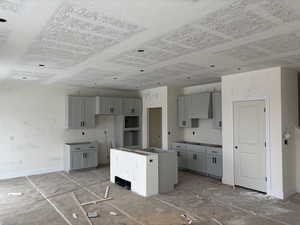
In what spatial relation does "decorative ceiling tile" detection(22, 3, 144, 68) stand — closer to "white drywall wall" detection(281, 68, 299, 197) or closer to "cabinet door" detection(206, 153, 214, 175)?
"white drywall wall" detection(281, 68, 299, 197)

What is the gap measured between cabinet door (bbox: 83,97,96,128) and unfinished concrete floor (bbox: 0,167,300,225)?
83.0 inches

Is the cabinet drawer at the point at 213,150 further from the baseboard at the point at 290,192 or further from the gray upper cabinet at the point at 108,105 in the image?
the gray upper cabinet at the point at 108,105

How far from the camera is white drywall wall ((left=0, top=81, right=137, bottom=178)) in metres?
6.38

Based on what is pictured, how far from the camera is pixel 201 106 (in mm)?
6531

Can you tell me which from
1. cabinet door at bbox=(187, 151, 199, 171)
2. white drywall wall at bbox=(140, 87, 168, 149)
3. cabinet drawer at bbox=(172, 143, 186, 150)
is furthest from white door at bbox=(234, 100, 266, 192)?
white drywall wall at bbox=(140, 87, 168, 149)

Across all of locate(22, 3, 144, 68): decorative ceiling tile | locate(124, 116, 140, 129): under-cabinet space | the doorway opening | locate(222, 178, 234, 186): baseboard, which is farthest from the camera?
the doorway opening

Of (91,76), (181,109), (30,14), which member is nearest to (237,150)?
(181,109)

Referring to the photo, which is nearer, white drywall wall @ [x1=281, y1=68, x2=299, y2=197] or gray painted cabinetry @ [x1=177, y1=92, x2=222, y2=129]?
white drywall wall @ [x1=281, y1=68, x2=299, y2=197]

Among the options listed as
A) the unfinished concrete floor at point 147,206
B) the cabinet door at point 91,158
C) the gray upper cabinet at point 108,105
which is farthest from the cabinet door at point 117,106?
the unfinished concrete floor at point 147,206

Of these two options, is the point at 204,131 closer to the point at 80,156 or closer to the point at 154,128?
the point at 154,128

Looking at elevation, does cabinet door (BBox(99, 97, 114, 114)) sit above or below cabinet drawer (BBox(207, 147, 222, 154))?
above

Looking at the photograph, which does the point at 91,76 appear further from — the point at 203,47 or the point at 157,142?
the point at 157,142

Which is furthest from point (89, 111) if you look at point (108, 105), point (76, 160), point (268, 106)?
point (268, 106)

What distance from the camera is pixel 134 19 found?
2461 millimetres
